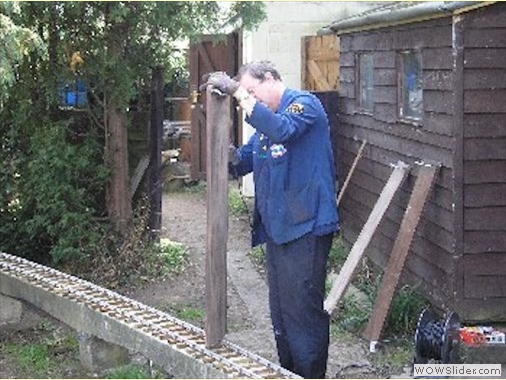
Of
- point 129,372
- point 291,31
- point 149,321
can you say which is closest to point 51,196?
point 129,372

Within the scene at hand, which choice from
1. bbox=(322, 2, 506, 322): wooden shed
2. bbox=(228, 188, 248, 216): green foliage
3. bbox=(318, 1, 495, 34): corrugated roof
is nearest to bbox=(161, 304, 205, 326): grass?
bbox=(322, 2, 506, 322): wooden shed

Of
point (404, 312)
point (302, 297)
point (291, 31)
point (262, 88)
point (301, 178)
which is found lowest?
point (404, 312)

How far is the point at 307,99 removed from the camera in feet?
16.5

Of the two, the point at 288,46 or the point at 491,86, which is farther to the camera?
the point at 288,46

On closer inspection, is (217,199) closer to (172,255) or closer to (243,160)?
(243,160)

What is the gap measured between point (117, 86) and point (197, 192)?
6803 millimetres

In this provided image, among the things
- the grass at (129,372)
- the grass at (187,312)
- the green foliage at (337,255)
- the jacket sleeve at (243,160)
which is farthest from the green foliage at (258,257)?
the jacket sleeve at (243,160)

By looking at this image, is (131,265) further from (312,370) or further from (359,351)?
(312,370)

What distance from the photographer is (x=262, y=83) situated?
5.09 m

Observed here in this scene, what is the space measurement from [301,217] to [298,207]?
0.19ft

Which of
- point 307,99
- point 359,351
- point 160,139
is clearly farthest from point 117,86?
point 307,99

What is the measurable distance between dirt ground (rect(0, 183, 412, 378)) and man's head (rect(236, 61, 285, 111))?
7.66ft

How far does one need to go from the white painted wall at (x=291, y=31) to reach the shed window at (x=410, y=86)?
5.44 m

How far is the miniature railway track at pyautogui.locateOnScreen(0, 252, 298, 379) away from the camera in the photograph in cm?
509
